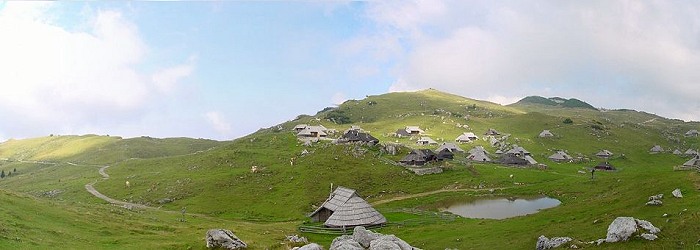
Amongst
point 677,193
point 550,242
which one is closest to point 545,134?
point 677,193

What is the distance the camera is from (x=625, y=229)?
3378cm

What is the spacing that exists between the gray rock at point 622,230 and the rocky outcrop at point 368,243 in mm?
14913

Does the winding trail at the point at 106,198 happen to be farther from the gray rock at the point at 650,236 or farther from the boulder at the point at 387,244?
the gray rock at the point at 650,236

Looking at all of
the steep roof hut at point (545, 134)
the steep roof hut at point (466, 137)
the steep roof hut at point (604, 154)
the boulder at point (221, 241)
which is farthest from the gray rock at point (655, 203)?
the steep roof hut at point (545, 134)

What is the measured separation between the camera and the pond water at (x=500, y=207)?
7581 cm

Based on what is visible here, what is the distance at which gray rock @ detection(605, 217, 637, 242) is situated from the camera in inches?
1321

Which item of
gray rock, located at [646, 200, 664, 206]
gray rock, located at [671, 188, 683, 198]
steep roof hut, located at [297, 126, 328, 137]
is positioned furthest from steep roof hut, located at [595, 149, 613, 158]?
gray rock, located at [646, 200, 664, 206]

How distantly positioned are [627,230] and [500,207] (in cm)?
4853

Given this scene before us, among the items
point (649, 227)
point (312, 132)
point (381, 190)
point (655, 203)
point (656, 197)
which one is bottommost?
point (649, 227)

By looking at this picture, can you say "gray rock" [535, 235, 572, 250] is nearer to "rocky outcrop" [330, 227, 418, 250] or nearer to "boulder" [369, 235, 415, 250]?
"rocky outcrop" [330, 227, 418, 250]

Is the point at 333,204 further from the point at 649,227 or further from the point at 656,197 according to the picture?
the point at 649,227

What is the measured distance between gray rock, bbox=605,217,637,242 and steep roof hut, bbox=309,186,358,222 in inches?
1500

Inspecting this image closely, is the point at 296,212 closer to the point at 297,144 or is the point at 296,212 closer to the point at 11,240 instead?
the point at 11,240

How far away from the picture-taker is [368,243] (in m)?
35.3
